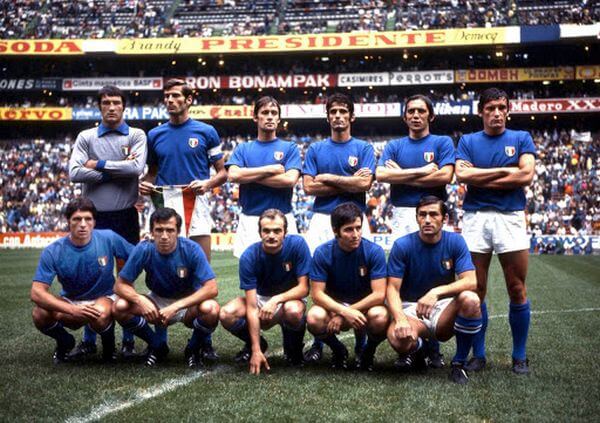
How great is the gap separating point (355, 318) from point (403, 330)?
0.38m

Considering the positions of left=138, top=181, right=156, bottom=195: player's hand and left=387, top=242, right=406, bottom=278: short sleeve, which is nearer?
left=387, top=242, right=406, bottom=278: short sleeve

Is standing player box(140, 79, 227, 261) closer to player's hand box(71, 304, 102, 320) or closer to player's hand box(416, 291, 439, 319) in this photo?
player's hand box(71, 304, 102, 320)

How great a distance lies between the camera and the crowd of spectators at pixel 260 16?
38.7 meters

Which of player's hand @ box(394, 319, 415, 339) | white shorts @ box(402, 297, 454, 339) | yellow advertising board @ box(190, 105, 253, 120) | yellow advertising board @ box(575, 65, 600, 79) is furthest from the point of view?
yellow advertising board @ box(190, 105, 253, 120)

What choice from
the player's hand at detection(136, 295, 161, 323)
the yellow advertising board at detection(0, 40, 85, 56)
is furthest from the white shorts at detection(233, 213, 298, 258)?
the yellow advertising board at detection(0, 40, 85, 56)

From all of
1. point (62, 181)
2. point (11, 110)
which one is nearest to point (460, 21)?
point (62, 181)

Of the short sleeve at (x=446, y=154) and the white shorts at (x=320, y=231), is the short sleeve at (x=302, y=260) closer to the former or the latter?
the white shorts at (x=320, y=231)

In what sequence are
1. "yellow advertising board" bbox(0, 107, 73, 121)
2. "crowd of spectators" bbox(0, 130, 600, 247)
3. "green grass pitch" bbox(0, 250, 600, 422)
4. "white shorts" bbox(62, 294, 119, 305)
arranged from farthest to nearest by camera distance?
1. "yellow advertising board" bbox(0, 107, 73, 121)
2. "crowd of spectators" bbox(0, 130, 600, 247)
3. "white shorts" bbox(62, 294, 119, 305)
4. "green grass pitch" bbox(0, 250, 600, 422)

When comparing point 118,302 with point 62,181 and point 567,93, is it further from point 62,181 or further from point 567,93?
point 567,93

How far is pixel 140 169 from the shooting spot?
6094 millimetres

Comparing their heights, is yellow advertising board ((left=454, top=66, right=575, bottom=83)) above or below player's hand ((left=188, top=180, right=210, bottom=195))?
above

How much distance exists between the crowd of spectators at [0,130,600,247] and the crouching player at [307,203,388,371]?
2096cm

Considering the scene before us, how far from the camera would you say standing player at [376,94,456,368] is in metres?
5.79

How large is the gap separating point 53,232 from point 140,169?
2494 centimetres
